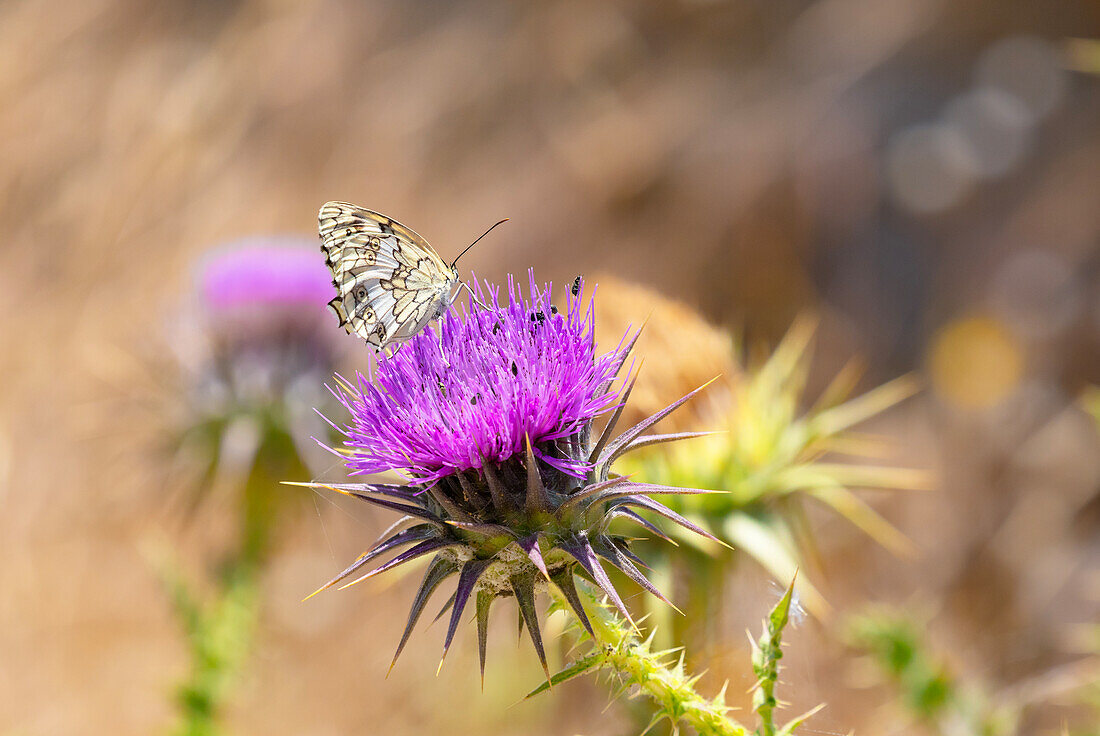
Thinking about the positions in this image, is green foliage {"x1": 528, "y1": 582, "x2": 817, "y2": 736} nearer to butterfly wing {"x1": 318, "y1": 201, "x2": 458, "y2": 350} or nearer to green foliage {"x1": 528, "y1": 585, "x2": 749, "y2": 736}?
green foliage {"x1": 528, "y1": 585, "x2": 749, "y2": 736}

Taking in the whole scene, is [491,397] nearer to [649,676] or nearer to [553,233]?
[649,676]

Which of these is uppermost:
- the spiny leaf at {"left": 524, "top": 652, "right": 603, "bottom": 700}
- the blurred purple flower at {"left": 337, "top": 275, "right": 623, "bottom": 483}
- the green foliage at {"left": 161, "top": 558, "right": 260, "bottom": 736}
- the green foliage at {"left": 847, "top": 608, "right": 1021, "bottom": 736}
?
the blurred purple flower at {"left": 337, "top": 275, "right": 623, "bottom": 483}

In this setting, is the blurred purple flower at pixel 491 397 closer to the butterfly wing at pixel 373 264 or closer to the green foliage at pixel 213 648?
the butterfly wing at pixel 373 264

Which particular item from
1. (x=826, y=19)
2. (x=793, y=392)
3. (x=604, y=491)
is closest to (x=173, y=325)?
(x=793, y=392)

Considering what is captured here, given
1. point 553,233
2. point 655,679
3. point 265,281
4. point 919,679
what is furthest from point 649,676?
point 553,233

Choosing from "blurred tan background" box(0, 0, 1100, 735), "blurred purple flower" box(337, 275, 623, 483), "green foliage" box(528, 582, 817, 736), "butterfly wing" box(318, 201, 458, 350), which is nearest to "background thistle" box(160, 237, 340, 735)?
"blurred tan background" box(0, 0, 1100, 735)

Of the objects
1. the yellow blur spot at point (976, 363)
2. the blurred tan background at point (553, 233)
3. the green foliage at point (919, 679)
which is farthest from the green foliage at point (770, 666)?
the yellow blur spot at point (976, 363)

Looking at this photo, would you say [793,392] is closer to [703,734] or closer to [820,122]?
[703,734]

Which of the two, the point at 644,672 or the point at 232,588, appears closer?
the point at 644,672
